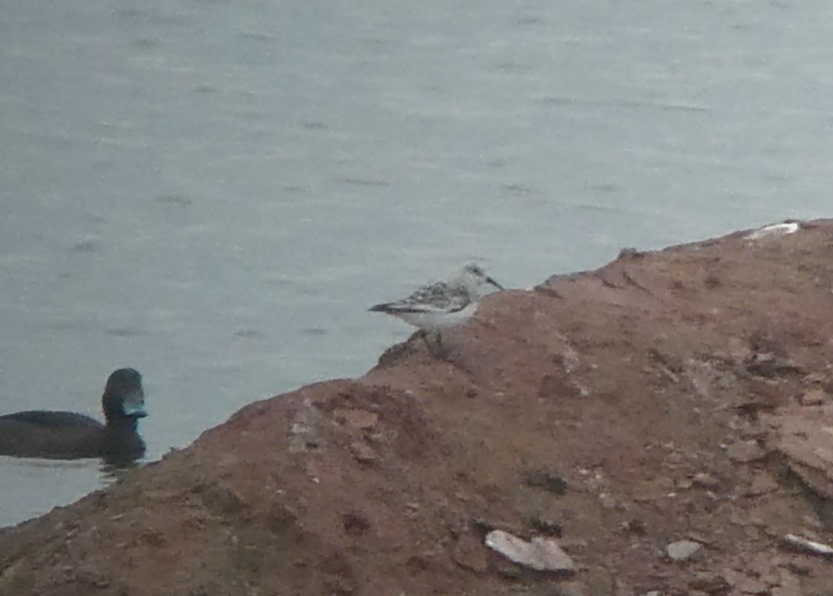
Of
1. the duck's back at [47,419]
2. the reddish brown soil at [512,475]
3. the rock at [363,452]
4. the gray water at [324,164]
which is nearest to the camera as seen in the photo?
the reddish brown soil at [512,475]

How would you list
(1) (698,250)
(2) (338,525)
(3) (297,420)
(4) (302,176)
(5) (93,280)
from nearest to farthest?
(2) (338,525) < (3) (297,420) < (1) (698,250) < (5) (93,280) < (4) (302,176)

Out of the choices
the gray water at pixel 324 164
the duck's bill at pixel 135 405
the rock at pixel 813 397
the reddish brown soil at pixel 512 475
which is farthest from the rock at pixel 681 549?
the duck's bill at pixel 135 405

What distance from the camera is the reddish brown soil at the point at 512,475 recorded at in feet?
7.52

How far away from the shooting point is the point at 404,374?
8.87ft

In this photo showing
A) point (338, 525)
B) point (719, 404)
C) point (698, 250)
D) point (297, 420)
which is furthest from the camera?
point (698, 250)

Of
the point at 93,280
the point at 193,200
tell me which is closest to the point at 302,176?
the point at 193,200

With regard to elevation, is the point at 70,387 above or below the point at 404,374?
below

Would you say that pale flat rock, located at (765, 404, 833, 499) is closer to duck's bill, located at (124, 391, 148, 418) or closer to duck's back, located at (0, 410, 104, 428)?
duck's bill, located at (124, 391, 148, 418)

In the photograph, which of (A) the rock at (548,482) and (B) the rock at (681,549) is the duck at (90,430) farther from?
(B) the rock at (681,549)

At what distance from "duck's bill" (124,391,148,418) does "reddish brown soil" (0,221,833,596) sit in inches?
75.3

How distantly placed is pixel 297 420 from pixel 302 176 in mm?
2986

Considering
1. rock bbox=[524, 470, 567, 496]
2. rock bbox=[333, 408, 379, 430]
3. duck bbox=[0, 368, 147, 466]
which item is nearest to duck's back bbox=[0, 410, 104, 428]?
duck bbox=[0, 368, 147, 466]

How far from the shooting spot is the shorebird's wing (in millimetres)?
2859

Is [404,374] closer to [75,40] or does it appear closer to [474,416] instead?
[474,416]
